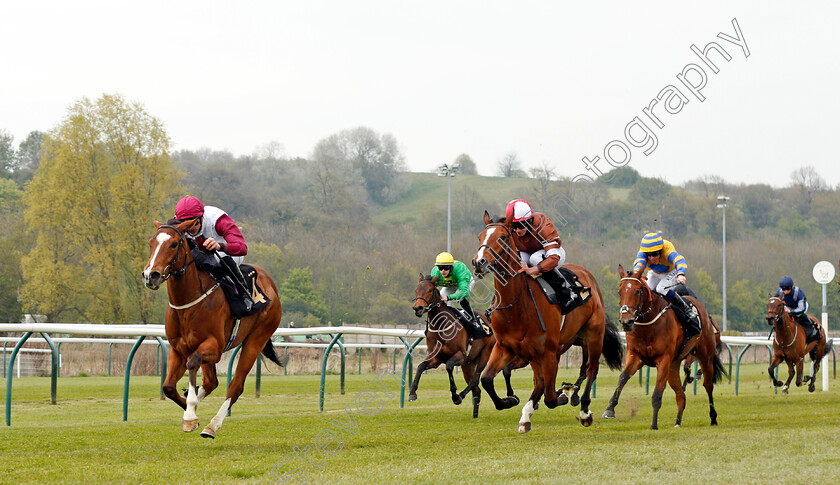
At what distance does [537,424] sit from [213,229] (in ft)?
14.1

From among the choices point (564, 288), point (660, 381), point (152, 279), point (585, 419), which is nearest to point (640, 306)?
point (660, 381)

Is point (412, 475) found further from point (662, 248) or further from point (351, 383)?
point (351, 383)

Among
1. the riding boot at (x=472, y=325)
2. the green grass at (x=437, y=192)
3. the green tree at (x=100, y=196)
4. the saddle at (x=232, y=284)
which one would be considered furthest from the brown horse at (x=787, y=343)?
the green grass at (x=437, y=192)

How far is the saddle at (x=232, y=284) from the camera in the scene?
7195 mm

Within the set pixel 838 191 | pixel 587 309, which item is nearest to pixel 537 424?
pixel 587 309

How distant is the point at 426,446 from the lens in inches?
296

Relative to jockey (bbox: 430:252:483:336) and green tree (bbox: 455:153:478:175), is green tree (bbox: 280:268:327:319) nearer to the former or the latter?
jockey (bbox: 430:252:483:336)

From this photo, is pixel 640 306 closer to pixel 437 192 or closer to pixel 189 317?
pixel 189 317

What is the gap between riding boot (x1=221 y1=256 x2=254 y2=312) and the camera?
7.41 metres

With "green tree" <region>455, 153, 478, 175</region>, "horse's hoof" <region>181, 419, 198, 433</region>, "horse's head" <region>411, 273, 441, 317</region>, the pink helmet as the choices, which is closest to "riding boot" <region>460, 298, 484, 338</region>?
"horse's head" <region>411, 273, 441, 317</region>

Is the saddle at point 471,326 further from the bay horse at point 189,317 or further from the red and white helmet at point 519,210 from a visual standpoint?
the bay horse at point 189,317

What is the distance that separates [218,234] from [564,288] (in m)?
3.25

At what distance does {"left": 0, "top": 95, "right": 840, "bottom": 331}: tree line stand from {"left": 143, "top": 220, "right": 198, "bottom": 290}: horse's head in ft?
10.2

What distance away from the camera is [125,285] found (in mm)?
33062
